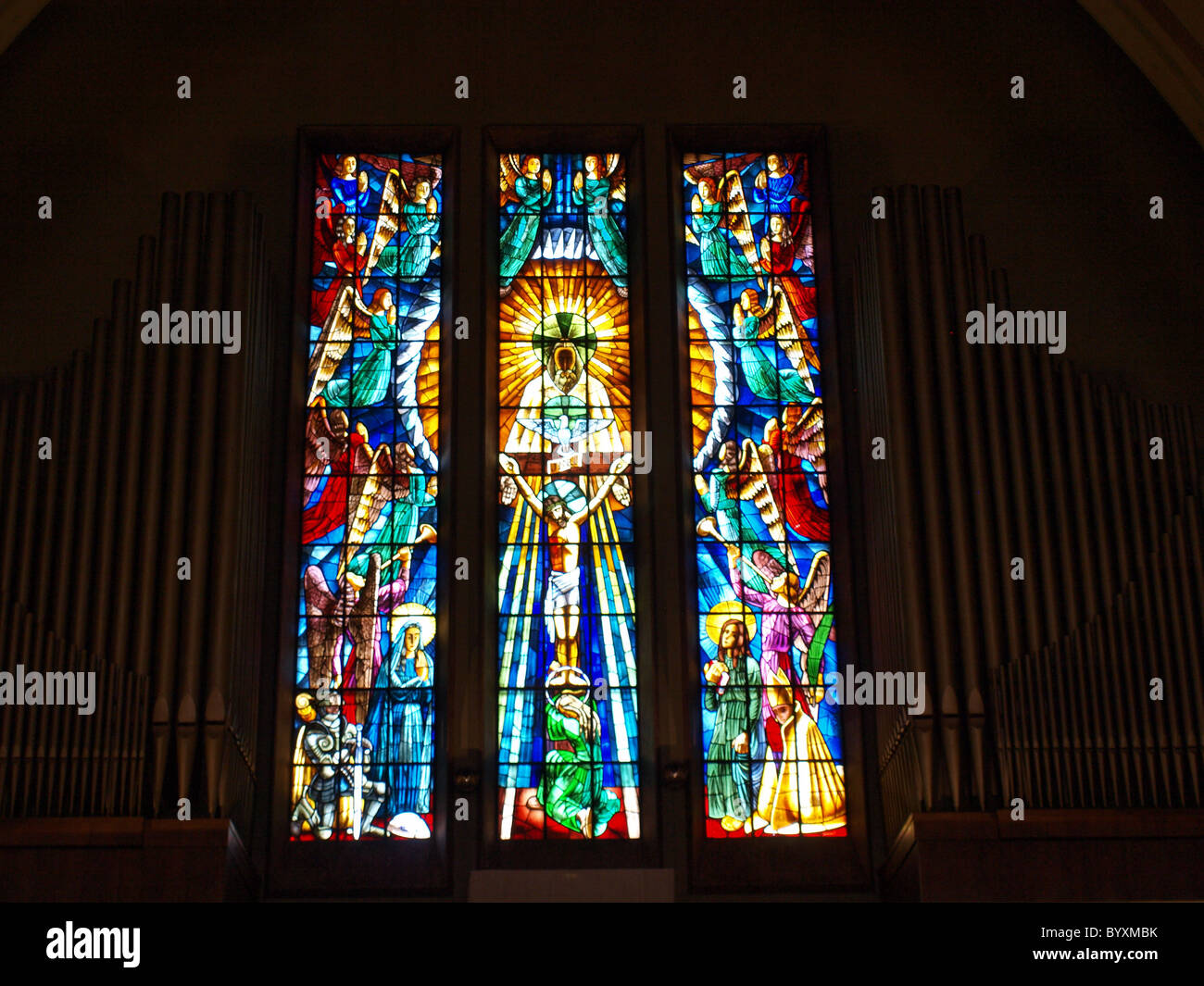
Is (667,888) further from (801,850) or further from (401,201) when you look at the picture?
(401,201)

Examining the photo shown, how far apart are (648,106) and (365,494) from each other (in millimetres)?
2842

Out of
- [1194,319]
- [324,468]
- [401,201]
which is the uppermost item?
[401,201]

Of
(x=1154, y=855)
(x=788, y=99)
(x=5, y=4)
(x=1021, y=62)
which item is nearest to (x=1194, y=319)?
(x=1021, y=62)

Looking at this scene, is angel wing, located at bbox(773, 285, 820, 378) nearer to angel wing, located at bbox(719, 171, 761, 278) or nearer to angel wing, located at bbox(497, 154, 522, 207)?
angel wing, located at bbox(719, 171, 761, 278)

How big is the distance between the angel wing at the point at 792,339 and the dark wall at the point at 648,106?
1.29ft

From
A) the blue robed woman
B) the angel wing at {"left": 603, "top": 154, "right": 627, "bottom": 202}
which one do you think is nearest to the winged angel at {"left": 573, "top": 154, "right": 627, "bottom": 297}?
the angel wing at {"left": 603, "top": 154, "right": 627, "bottom": 202}

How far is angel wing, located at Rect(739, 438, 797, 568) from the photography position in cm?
1093

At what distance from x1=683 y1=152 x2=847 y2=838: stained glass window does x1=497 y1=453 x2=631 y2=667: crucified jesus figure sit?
593 millimetres

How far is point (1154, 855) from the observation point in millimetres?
9047

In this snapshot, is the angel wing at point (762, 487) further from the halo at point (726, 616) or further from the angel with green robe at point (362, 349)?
the angel with green robe at point (362, 349)

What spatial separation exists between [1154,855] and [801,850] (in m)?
1.89

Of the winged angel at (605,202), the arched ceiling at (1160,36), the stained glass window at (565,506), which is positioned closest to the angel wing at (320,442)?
the stained glass window at (565,506)

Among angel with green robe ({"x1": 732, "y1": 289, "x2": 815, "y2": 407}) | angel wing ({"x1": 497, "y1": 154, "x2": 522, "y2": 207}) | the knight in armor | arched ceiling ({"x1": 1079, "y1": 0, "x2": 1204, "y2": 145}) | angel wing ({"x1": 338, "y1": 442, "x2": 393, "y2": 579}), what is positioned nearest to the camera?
the knight in armor

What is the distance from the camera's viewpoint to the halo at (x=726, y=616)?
10711 mm
